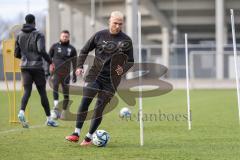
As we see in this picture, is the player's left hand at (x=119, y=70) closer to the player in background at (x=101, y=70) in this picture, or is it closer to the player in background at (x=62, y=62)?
the player in background at (x=101, y=70)

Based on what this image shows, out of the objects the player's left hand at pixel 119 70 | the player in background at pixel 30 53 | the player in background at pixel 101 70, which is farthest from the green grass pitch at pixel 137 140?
the player's left hand at pixel 119 70

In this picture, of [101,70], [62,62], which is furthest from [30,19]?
[62,62]

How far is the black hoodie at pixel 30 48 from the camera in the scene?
43.3 ft

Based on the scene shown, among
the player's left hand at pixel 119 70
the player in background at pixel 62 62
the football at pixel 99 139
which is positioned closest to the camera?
the football at pixel 99 139

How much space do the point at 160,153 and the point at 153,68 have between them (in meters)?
30.8

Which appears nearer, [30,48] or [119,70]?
[119,70]

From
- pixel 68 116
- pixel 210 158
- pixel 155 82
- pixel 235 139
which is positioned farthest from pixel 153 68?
pixel 210 158

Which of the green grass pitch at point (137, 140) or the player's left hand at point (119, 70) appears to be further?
the player's left hand at point (119, 70)

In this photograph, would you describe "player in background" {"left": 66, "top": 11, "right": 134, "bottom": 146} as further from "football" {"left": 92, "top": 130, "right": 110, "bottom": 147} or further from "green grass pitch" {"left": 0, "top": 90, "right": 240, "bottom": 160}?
"green grass pitch" {"left": 0, "top": 90, "right": 240, "bottom": 160}

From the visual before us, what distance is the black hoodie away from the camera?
13.2 m

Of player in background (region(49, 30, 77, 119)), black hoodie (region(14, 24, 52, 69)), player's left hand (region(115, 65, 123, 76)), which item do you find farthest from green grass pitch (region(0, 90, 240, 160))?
black hoodie (region(14, 24, 52, 69))

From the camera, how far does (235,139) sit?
11414mm

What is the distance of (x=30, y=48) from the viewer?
13297mm

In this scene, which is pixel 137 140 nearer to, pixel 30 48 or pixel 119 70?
pixel 119 70
